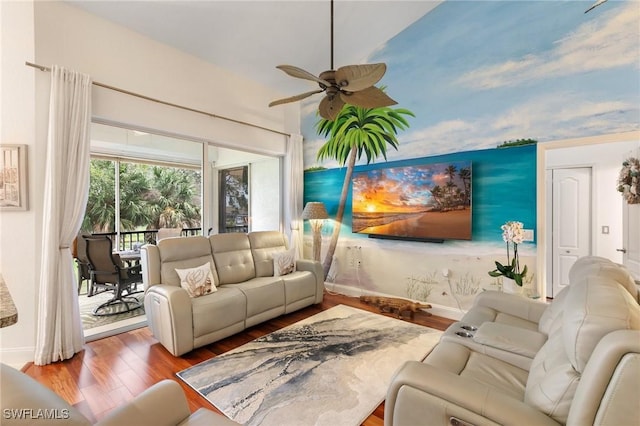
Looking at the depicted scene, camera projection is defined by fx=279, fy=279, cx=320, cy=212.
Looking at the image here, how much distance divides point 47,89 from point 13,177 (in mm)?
882

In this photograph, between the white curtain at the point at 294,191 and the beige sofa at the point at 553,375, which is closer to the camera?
the beige sofa at the point at 553,375

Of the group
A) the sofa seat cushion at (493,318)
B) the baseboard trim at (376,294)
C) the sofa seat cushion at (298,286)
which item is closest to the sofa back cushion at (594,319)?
the sofa seat cushion at (493,318)

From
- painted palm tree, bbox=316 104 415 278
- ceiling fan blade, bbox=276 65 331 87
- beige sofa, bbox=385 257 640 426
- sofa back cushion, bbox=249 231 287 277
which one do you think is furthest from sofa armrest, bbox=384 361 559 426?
painted palm tree, bbox=316 104 415 278

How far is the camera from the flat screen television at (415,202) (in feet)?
11.5

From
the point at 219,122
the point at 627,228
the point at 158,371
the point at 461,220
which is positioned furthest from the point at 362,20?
the point at 158,371

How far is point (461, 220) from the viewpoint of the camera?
137 inches

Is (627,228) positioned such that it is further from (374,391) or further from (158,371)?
(158,371)

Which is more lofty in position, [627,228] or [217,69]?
[217,69]

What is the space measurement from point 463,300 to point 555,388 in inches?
104

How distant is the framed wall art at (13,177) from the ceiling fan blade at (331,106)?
2.73 meters

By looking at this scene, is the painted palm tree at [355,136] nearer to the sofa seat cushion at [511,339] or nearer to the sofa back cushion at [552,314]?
the sofa back cushion at [552,314]

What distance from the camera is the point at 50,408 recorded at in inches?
26.9

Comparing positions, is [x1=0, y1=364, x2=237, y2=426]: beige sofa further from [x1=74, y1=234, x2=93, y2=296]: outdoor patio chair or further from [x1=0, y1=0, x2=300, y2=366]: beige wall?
[x1=74, y1=234, x2=93, y2=296]: outdoor patio chair

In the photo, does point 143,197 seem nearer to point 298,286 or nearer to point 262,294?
point 262,294
